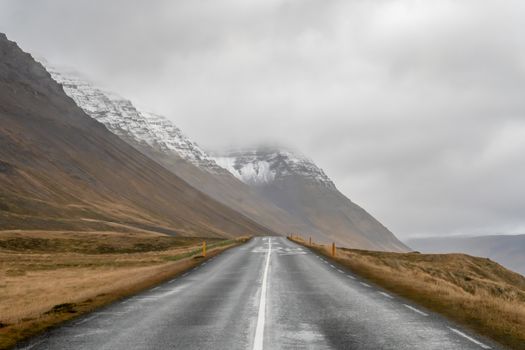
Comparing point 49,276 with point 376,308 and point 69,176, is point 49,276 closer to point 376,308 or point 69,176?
point 376,308

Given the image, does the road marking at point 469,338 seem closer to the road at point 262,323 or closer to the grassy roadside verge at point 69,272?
the road at point 262,323

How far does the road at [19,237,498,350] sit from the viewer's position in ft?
34.7

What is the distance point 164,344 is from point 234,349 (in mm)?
1547

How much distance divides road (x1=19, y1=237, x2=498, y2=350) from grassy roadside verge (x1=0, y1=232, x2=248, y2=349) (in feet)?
4.00

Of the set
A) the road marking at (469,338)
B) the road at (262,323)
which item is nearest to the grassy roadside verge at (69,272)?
the road at (262,323)

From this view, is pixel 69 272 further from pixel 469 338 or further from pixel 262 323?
pixel 469 338

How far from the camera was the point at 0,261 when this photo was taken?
163ft

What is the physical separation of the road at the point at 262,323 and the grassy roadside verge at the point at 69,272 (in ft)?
4.00

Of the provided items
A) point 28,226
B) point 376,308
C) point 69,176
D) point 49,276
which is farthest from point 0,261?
point 69,176

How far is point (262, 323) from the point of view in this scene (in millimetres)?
12664

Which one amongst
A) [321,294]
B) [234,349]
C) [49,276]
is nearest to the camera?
[234,349]

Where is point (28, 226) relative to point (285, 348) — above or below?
above

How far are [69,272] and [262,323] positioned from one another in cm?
→ 3365

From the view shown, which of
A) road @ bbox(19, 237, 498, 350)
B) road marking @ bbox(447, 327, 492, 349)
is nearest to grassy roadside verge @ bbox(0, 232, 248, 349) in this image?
road @ bbox(19, 237, 498, 350)
